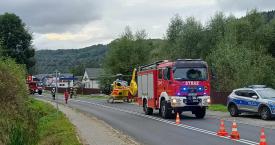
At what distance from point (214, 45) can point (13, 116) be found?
2091 inches

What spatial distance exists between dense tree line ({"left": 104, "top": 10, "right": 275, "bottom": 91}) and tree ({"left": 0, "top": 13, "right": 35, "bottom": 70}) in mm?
19178

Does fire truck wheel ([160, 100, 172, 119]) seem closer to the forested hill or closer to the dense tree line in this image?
the dense tree line

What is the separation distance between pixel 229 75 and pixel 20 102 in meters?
28.9

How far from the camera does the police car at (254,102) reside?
2667 cm

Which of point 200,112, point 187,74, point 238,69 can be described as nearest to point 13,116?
point 187,74

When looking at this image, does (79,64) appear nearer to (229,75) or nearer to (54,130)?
(229,75)

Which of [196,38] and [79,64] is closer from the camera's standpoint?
[196,38]

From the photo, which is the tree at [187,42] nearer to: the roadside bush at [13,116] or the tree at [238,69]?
the tree at [238,69]

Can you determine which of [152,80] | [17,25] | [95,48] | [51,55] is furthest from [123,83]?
[95,48]

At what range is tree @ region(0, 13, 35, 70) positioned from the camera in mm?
66938

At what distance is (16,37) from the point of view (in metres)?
66.9

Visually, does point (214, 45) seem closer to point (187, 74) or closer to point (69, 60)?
point (187, 74)

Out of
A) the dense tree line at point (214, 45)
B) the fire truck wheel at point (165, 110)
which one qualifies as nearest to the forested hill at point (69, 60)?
the dense tree line at point (214, 45)

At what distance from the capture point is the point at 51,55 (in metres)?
171
